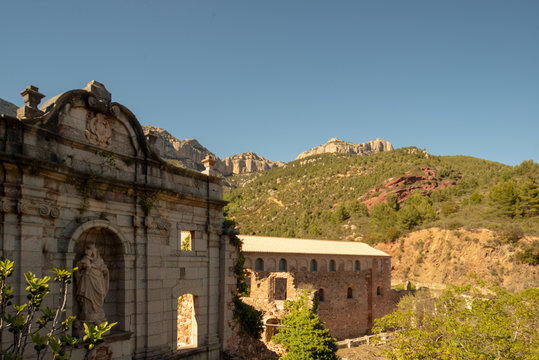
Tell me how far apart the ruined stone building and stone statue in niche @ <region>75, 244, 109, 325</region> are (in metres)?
18.3

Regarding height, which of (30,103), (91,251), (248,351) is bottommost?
(248,351)

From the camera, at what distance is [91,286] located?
11.9m

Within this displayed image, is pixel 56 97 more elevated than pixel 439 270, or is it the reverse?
pixel 56 97

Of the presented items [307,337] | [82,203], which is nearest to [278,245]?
[307,337]

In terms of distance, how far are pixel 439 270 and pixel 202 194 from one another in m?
46.6

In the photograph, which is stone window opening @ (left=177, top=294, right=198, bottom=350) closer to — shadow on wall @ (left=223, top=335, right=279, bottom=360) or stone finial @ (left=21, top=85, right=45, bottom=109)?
shadow on wall @ (left=223, top=335, right=279, bottom=360)

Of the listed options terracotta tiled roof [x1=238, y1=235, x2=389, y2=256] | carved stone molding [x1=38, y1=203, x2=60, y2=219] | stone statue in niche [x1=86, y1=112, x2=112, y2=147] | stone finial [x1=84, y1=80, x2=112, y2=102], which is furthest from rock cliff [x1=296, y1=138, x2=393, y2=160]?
carved stone molding [x1=38, y1=203, x2=60, y2=219]

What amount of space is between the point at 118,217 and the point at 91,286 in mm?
2222

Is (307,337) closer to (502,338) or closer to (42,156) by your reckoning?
(502,338)

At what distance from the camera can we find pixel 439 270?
54.2 meters

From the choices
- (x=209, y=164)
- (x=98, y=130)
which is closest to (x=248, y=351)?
(x=209, y=164)

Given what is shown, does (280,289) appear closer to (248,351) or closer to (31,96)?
(248,351)

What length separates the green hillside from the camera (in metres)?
56.4

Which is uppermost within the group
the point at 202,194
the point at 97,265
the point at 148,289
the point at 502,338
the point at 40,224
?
the point at 202,194
